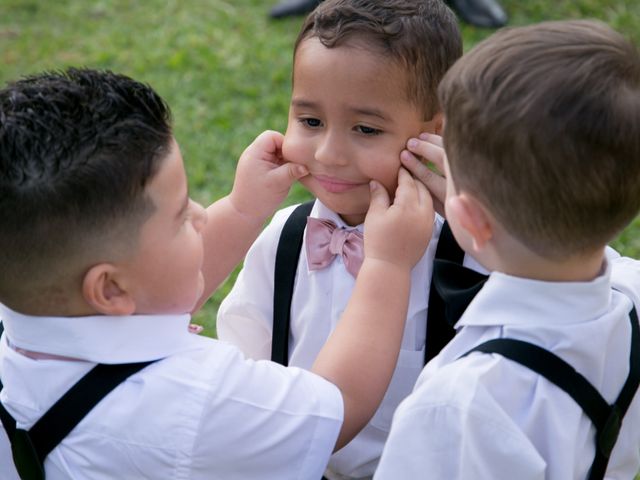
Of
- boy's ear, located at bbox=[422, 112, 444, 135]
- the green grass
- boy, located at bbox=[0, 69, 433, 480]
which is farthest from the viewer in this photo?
the green grass

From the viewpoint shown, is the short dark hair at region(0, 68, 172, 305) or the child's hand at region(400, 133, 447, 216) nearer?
the short dark hair at region(0, 68, 172, 305)

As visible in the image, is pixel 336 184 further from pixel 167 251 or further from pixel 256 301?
pixel 167 251

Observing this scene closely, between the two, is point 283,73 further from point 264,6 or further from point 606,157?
point 606,157

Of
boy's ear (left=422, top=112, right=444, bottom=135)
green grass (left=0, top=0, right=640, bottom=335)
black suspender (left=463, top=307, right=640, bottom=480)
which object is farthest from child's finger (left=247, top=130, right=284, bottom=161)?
green grass (left=0, top=0, right=640, bottom=335)

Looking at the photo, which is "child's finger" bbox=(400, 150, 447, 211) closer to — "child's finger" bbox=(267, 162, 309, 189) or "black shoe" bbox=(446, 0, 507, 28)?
"child's finger" bbox=(267, 162, 309, 189)

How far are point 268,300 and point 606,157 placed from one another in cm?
108

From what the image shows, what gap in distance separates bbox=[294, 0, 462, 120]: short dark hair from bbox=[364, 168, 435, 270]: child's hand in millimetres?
212

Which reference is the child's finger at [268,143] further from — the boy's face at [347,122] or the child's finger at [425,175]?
the child's finger at [425,175]

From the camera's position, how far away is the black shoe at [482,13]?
6.12 metres

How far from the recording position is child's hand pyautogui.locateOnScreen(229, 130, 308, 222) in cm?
234

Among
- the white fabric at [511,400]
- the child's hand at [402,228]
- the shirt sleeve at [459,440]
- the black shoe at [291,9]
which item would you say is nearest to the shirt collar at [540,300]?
the white fabric at [511,400]

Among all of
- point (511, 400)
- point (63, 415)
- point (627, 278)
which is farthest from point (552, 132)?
point (63, 415)

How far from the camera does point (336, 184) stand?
7.31ft

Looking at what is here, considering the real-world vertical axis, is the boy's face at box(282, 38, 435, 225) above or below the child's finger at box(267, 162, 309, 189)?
above
